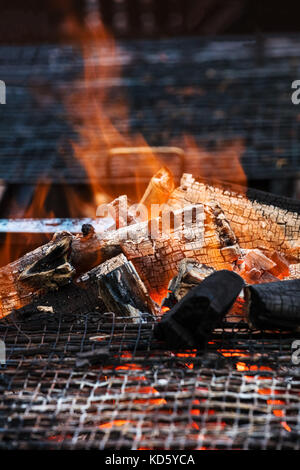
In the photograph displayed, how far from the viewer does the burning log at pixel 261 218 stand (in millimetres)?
3494

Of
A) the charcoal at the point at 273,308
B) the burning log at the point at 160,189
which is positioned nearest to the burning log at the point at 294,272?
the charcoal at the point at 273,308

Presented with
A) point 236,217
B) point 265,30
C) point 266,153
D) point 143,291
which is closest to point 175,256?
point 143,291

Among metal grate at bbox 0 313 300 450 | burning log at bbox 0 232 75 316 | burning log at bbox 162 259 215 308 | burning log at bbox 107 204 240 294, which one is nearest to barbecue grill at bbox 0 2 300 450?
metal grate at bbox 0 313 300 450

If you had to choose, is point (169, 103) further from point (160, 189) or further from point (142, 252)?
point (142, 252)

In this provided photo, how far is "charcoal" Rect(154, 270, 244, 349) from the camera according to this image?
93.6 inches

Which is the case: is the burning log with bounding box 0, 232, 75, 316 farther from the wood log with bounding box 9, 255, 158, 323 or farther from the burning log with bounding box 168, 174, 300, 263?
the burning log with bounding box 168, 174, 300, 263

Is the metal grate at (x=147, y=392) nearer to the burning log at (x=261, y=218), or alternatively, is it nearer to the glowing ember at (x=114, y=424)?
the glowing ember at (x=114, y=424)

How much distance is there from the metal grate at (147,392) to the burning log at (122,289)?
23 cm

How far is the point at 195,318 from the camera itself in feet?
7.87

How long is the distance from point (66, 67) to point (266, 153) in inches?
167

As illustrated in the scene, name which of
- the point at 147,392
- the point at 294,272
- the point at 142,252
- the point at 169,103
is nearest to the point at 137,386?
the point at 147,392

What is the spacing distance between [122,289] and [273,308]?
3.09 ft

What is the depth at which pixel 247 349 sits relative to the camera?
7.98 ft

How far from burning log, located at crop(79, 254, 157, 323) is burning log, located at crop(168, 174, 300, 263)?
3.26 feet
